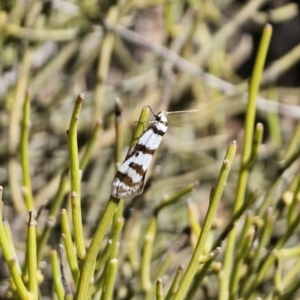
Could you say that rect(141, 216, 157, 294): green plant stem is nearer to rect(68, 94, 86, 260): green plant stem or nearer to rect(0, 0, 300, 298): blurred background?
rect(68, 94, 86, 260): green plant stem

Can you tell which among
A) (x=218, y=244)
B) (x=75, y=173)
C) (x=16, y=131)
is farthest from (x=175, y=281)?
(x=16, y=131)

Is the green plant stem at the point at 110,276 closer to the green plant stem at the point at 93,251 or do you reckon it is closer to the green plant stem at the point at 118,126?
the green plant stem at the point at 93,251

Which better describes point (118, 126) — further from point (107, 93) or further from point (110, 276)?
point (107, 93)

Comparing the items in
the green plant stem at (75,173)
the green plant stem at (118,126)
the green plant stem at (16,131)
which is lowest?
the green plant stem at (75,173)

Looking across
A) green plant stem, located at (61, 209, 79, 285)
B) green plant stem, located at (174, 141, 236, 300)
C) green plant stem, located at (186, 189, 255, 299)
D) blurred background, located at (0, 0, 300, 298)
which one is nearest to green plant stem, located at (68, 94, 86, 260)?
green plant stem, located at (61, 209, 79, 285)

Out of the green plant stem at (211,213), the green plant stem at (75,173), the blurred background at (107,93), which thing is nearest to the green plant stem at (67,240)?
the green plant stem at (75,173)

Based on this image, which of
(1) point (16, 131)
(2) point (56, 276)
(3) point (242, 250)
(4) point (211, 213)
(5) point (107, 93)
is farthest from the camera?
(5) point (107, 93)

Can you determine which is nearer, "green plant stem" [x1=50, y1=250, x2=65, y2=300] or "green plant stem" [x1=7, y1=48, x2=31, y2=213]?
"green plant stem" [x1=50, y1=250, x2=65, y2=300]

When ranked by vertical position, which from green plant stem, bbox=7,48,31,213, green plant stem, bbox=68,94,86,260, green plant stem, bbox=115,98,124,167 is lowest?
green plant stem, bbox=68,94,86,260

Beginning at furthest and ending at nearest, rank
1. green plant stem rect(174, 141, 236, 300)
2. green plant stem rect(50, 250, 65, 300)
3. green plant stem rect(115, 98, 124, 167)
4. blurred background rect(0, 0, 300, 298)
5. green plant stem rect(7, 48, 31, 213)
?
blurred background rect(0, 0, 300, 298) → green plant stem rect(7, 48, 31, 213) → green plant stem rect(115, 98, 124, 167) → green plant stem rect(50, 250, 65, 300) → green plant stem rect(174, 141, 236, 300)

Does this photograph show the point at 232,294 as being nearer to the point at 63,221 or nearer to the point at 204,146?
the point at 63,221
